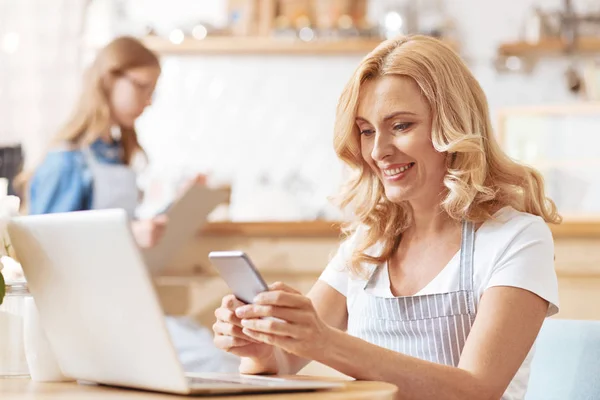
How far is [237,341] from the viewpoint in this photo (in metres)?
1.51

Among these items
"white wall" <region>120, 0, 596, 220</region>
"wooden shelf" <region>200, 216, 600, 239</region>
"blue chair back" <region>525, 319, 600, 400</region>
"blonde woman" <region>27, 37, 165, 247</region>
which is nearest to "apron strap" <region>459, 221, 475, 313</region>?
"blue chair back" <region>525, 319, 600, 400</region>

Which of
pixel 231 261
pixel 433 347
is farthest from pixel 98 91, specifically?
pixel 231 261

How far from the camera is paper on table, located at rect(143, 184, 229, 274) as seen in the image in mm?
2832

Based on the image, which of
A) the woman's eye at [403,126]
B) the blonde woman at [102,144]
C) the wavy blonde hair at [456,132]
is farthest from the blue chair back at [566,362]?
the blonde woman at [102,144]

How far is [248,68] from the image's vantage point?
5078mm

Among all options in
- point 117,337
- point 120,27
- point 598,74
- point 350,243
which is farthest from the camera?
point 120,27

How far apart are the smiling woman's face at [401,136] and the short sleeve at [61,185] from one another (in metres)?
1.48

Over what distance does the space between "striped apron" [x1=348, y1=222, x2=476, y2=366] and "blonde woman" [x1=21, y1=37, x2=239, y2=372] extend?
1.22 meters

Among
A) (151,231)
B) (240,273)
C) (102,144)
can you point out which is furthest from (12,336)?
(102,144)

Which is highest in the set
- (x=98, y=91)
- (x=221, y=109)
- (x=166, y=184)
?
(x=98, y=91)

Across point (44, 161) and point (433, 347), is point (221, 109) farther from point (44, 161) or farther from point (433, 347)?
point (433, 347)

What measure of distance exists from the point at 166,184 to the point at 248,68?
0.72 meters

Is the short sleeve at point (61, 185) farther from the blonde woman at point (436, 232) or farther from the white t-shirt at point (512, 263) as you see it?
the white t-shirt at point (512, 263)

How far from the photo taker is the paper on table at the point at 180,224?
2.83 m
